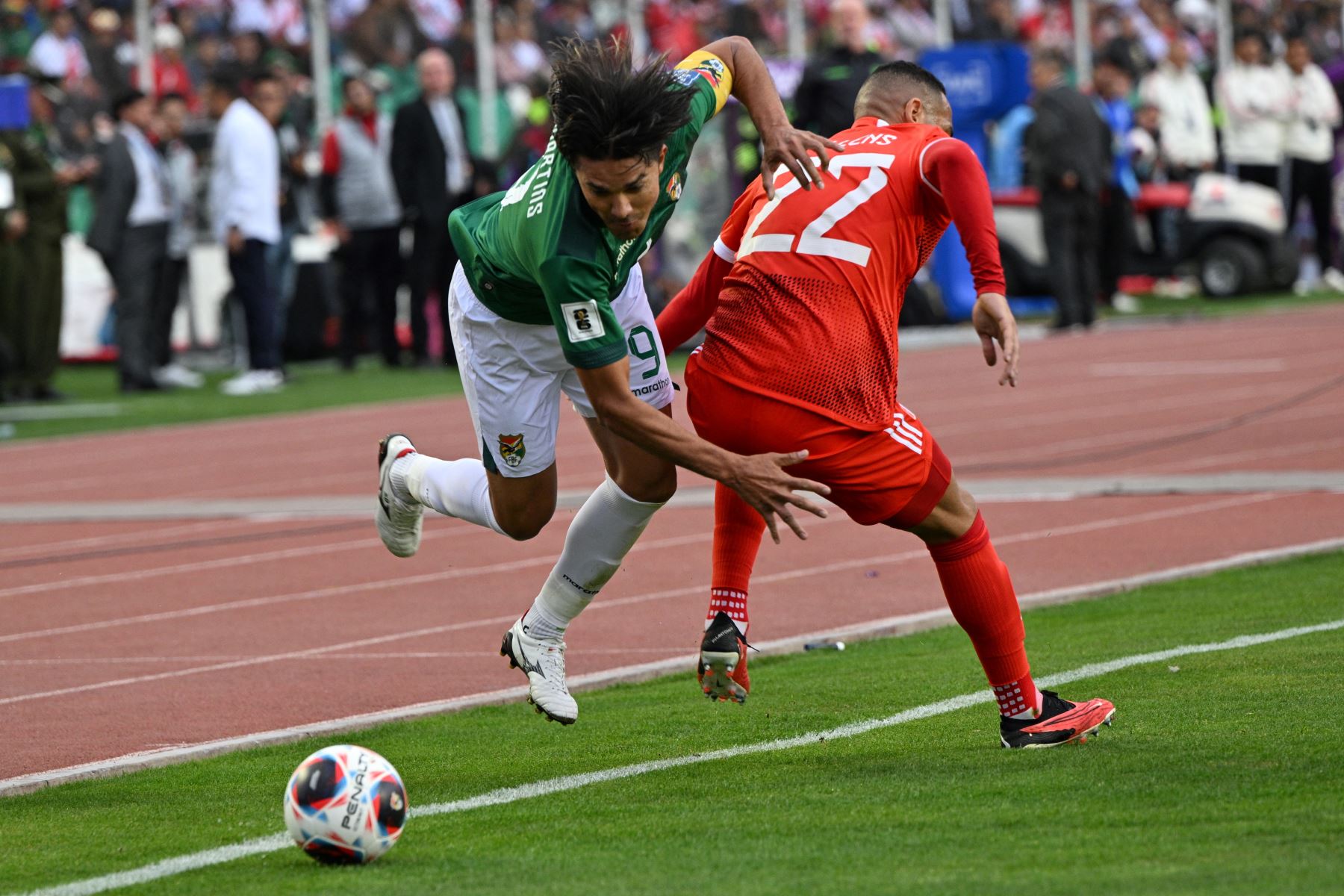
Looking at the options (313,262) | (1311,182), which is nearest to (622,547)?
(313,262)

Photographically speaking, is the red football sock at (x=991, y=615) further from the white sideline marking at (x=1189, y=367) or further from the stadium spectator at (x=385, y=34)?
the stadium spectator at (x=385, y=34)

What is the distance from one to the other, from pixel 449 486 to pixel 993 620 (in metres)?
1.93

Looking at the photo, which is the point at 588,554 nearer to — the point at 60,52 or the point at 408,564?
the point at 408,564

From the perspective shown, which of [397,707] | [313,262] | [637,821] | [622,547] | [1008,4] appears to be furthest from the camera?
[1008,4]

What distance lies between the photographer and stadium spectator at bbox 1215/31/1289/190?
82.5ft

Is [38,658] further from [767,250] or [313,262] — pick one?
[313,262]

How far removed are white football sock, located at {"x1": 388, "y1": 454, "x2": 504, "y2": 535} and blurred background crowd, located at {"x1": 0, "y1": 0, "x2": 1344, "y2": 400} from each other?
439 inches

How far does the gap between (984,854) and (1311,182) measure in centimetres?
2224

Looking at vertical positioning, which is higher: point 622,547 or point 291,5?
point 291,5

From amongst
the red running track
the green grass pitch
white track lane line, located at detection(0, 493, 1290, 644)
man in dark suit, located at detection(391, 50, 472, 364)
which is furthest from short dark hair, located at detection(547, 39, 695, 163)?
man in dark suit, located at detection(391, 50, 472, 364)

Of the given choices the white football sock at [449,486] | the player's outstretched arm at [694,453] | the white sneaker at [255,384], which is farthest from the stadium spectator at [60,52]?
the player's outstretched arm at [694,453]

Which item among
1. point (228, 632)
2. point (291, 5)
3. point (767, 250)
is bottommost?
point (228, 632)

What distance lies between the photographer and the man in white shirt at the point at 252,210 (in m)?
19.0

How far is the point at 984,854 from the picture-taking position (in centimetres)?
443
